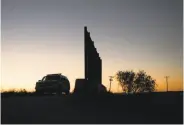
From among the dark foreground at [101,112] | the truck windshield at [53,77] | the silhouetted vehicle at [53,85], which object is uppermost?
the truck windshield at [53,77]

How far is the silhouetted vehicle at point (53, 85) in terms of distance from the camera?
84.3 feet

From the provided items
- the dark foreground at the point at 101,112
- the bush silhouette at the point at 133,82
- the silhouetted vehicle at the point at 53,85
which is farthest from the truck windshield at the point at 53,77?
the bush silhouette at the point at 133,82

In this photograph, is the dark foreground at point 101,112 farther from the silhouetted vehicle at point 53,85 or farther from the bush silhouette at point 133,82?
the bush silhouette at point 133,82

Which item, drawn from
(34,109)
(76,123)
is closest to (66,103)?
(34,109)

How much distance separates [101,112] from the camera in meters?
12.6

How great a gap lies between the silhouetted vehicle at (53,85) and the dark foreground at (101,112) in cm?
969

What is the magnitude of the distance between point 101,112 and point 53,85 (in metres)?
13.4

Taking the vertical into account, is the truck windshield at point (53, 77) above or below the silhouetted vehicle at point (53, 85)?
above

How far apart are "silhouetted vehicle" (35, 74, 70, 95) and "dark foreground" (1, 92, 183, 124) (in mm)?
9695

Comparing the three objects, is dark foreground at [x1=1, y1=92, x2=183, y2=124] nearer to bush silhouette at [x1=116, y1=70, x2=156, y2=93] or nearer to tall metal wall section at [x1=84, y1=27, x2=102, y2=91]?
tall metal wall section at [x1=84, y1=27, x2=102, y2=91]

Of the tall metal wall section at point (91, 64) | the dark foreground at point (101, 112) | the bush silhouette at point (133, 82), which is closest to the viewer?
the dark foreground at point (101, 112)

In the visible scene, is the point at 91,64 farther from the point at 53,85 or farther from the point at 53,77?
the point at 53,77

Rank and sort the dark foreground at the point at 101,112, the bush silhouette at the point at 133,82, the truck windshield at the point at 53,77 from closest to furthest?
the dark foreground at the point at 101,112
the truck windshield at the point at 53,77
the bush silhouette at the point at 133,82

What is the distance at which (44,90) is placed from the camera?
25.8 m
